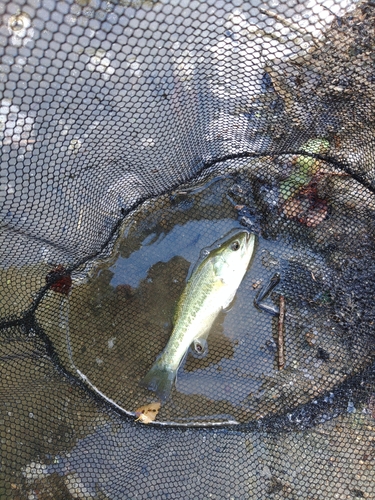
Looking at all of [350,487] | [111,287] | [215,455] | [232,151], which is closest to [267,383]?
[215,455]

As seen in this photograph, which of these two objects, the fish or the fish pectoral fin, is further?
the fish pectoral fin

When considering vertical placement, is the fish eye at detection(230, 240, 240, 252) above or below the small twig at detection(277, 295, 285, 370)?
above

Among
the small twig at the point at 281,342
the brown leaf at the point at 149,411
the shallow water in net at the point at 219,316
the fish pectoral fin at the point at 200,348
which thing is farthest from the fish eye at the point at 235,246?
the brown leaf at the point at 149,411

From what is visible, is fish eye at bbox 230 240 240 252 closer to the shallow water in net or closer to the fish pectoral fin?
the shallow water in net

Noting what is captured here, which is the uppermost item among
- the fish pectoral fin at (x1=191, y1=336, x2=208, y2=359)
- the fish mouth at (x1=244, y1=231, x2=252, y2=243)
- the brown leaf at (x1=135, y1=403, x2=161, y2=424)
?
the fish mouth at (x1=244, y1=231, x2=252, y2=243)

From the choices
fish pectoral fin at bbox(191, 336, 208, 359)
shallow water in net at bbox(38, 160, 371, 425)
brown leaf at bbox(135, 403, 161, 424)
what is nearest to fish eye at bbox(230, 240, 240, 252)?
shallow water in net at bbox(38, 160, 371, 425)

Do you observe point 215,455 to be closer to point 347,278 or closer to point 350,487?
point 350,487

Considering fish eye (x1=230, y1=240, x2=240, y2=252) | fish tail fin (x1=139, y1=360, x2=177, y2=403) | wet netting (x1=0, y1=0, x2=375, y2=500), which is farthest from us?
fish tail fin (x1=139, y1=360, x2=177, y2=403)

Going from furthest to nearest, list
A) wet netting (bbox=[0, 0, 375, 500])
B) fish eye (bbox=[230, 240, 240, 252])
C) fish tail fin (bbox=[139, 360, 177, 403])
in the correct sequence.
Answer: fish tail fin (bbox=[139, 360, 177, 403]), fish eye (bbox=[230, 240, 240, 252]), wet netting (bbox=[0, 0, 375, 500])
